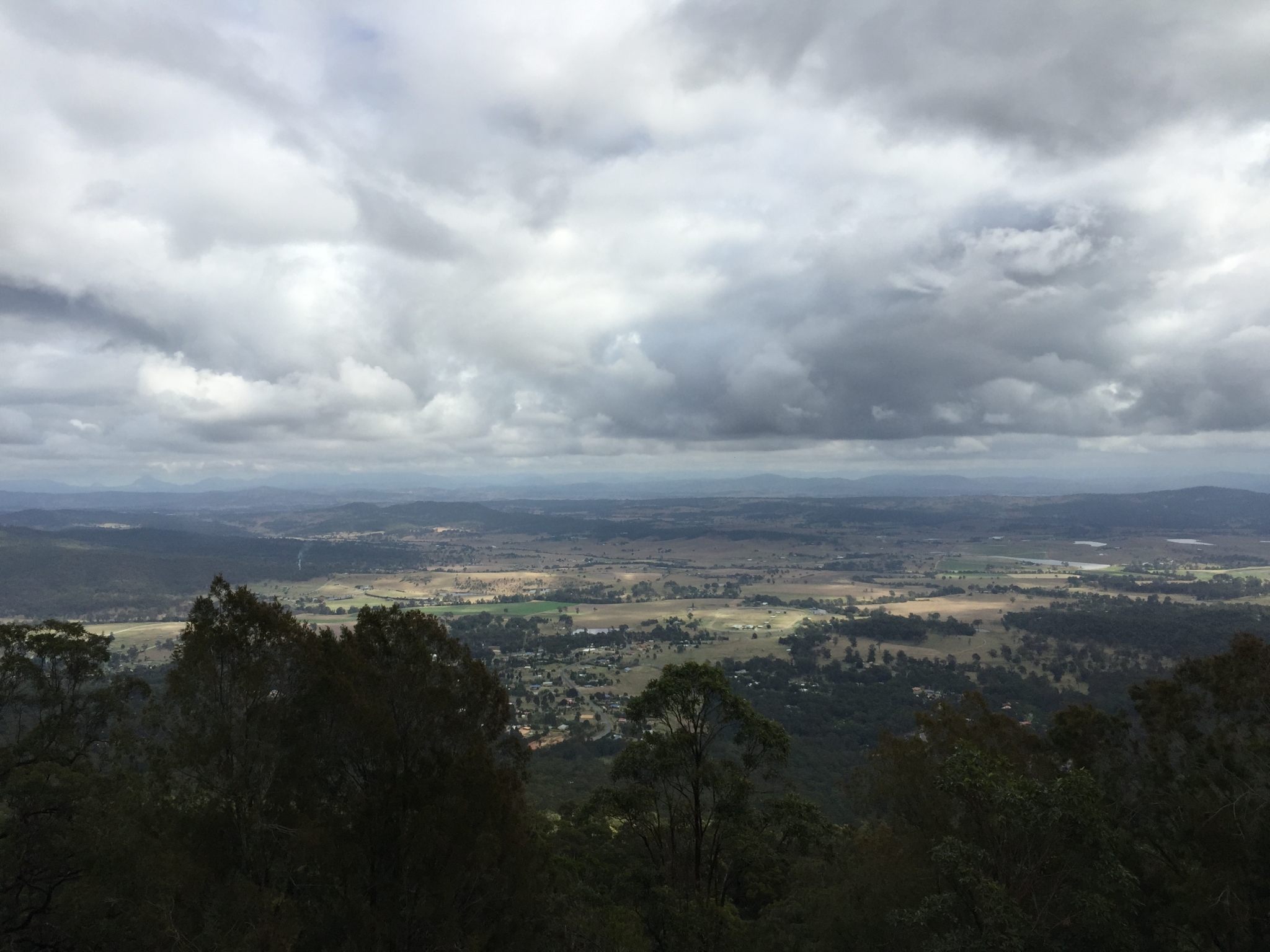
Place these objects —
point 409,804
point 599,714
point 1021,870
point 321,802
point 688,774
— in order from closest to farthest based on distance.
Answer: point 321,802 < point 409,804 < point 1021,870 < point 688,774 < point 599,714

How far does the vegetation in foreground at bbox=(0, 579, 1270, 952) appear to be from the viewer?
1244 cm

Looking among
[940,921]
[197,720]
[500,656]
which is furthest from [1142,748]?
[500,656]

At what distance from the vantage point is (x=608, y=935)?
14258mm

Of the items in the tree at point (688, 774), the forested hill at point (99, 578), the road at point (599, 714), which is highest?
the tree at point (688, 774)

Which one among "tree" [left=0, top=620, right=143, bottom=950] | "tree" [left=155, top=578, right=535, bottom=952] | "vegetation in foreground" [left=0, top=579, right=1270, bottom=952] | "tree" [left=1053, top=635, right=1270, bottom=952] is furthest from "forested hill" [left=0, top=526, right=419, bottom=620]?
"tree" [left=1053, top=635, right=1270, bottom=952]

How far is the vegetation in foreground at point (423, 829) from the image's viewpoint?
40.8ft

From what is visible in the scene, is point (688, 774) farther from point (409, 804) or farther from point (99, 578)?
point (99, 578)

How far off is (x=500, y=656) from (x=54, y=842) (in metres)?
96.1

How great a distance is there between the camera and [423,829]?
12.9 m

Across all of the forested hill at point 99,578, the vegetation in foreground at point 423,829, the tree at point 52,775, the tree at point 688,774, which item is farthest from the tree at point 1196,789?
the forested hill at point 99,578

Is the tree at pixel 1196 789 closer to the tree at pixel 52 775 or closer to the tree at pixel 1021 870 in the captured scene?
the tree at pixel 1021 870

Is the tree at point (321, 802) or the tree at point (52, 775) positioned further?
the tree at point (52, 775)

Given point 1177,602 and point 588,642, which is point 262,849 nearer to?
point 588,642

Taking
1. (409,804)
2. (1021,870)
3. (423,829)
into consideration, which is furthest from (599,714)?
(1021,870)
